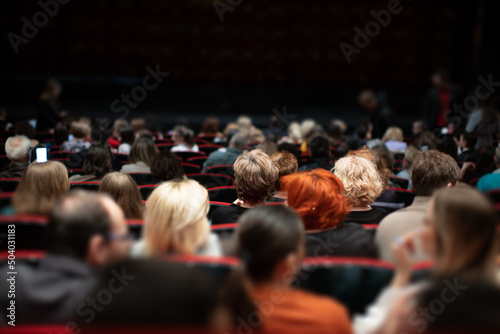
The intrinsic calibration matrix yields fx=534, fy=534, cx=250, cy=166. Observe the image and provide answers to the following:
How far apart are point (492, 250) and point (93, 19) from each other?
13518 mm

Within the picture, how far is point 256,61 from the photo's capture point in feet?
45.8

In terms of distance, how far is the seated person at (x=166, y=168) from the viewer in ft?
12.0

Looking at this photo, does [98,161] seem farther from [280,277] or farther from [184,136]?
[280,277]

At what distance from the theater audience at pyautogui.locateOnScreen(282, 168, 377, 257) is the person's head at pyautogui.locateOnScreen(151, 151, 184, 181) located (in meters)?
1.35

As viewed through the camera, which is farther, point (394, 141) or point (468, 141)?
point (394, 141)

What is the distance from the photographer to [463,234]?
147 cm

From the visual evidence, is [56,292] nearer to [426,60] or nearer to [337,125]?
[337,125]

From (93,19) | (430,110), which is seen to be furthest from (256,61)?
(430,110)

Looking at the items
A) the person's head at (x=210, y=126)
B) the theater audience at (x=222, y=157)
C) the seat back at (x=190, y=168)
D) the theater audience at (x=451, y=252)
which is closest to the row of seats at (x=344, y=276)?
the theater audience at (x=451, y=252)

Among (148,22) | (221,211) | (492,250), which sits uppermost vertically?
(148,22)

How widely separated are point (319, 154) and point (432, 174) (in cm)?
171

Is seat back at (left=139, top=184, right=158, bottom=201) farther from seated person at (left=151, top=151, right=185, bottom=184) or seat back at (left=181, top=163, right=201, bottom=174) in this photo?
seat back at (left=181, top=163, right=201, bottom=174)

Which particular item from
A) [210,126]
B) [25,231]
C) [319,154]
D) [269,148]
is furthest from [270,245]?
[210,126]

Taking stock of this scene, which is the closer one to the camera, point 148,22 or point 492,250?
point 492,250
